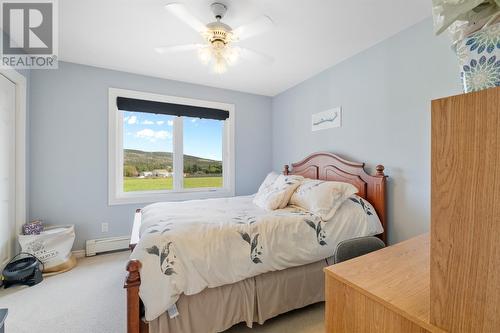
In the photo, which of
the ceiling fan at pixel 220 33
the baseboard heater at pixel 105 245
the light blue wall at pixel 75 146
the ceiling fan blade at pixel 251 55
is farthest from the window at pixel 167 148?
the ceiling fan blade at pixel 251 55

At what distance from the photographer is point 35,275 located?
2.19m

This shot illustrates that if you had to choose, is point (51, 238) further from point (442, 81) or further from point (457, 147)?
point (442, 81)

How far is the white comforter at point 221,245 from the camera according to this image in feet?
4.35

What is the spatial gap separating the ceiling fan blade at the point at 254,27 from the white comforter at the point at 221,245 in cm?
145

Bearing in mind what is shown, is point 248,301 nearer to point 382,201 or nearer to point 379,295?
Result: point 379,295

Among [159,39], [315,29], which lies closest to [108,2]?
[159,39]

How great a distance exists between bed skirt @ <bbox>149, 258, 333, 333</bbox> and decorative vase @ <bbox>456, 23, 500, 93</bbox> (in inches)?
62.1

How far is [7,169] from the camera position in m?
2.28

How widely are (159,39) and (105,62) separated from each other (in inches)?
39.3

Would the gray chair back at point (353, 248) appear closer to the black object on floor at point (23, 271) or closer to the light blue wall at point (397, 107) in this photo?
the light blue wall at point (397, 107)

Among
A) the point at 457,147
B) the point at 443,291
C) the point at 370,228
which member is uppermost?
the point at 457,147

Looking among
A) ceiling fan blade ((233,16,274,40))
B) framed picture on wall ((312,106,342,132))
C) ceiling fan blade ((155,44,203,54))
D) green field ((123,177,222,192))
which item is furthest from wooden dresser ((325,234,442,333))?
green field ((123,177,222,192))

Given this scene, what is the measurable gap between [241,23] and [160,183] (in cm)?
244

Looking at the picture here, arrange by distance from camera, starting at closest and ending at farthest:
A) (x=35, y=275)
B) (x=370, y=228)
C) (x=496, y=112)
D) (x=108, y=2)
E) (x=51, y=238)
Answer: (x=496, y=112) < (x=108, y=2) < (x=370, y=228) < (x=35, y=275) < (x=51, y=238)
